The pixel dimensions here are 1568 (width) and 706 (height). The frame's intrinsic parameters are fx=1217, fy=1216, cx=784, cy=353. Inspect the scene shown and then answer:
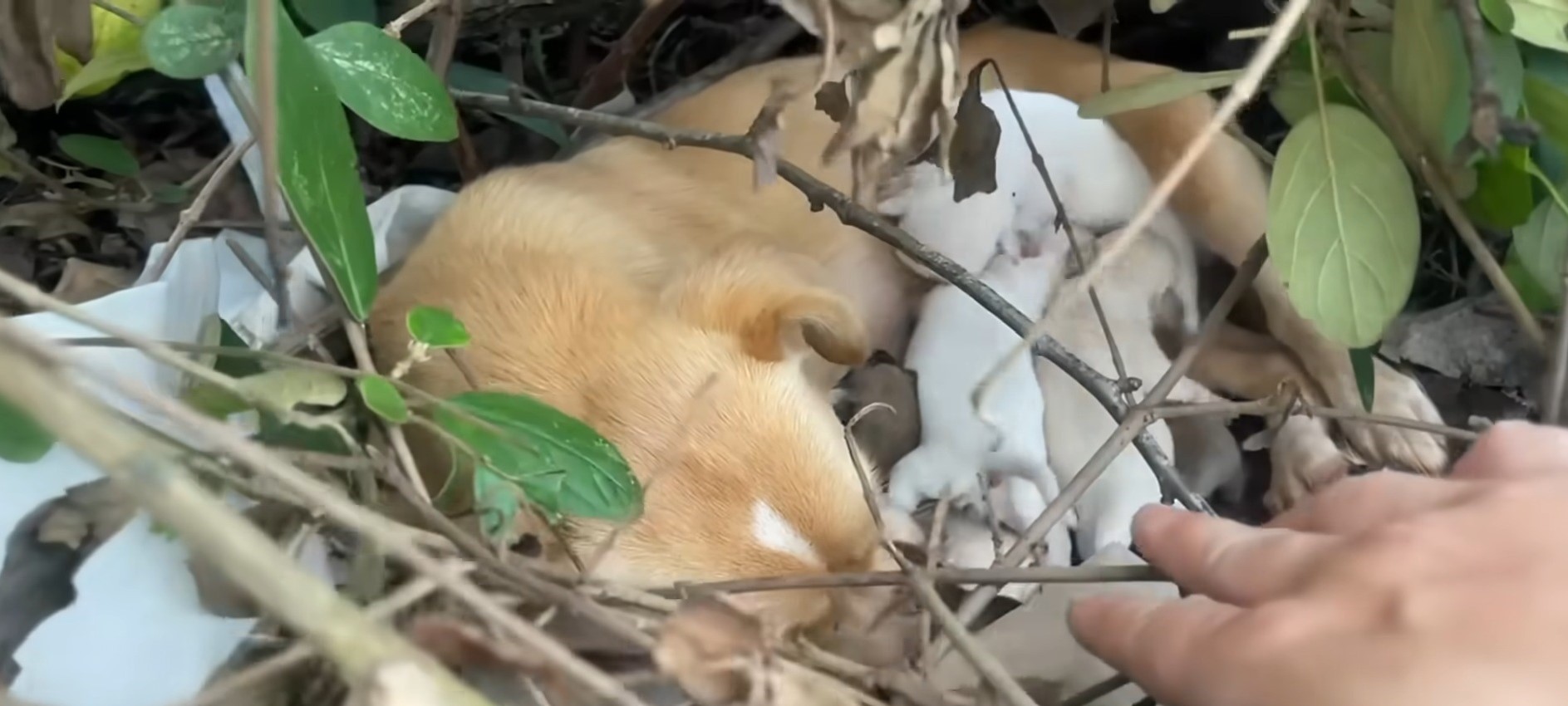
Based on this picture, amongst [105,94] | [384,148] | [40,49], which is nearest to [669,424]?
[40,49]

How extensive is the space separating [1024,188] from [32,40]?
97 cm

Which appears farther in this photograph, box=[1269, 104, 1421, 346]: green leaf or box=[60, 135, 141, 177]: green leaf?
box=[60, 135, 141, 177]: green leaf

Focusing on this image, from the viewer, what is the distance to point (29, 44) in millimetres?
771

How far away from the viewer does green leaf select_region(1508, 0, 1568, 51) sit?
0.75m

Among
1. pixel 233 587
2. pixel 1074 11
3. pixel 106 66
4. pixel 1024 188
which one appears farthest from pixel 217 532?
pixel 1024 188

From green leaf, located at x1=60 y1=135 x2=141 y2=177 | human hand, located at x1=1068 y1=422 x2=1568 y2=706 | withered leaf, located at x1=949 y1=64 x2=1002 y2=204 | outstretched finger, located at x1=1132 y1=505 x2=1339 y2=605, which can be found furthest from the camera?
green leaf, located at x1=60 y1=135 x2=141 y2=177

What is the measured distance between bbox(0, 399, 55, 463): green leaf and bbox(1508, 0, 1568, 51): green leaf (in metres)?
0.90

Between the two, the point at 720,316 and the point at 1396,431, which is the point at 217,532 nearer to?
the point at 720,316

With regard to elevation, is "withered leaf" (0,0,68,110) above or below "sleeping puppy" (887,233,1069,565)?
above

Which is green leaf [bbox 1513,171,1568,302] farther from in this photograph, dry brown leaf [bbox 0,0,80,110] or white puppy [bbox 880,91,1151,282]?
dry brown leaf [bbox 0,0,80,110]

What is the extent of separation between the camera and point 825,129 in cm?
134

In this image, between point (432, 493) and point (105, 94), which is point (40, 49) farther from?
point (105, 94)

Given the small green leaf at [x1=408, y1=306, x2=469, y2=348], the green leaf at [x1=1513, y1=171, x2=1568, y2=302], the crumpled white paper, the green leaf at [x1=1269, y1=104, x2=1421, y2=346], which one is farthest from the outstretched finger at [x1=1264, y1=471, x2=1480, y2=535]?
the crumpled white paper

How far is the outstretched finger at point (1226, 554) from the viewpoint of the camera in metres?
0.61
